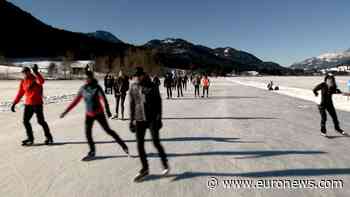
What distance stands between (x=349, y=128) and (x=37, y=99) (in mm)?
8742

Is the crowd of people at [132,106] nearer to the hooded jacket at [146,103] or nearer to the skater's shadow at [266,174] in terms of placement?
the hooded jacket at [146,103]

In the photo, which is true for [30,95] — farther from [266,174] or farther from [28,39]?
[28,39]

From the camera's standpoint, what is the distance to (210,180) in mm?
5160

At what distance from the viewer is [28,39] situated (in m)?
175

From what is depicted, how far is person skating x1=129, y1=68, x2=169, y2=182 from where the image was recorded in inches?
198

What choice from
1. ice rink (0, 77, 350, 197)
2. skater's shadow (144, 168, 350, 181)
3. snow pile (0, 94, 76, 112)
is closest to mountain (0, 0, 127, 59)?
snow pile (0, 94, 76, 112)

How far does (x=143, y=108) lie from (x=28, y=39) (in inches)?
7399

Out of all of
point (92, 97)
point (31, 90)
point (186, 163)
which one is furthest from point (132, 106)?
point (31, 90)

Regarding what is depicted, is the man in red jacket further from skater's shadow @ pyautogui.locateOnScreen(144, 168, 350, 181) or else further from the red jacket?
skater's shadow @ pyautogui.locateOnScreen(144, 168, 350, 181)

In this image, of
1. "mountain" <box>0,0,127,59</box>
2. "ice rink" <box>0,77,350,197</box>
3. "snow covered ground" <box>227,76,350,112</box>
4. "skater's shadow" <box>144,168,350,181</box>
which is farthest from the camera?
"mountain" <box>0,0,127,59</box>

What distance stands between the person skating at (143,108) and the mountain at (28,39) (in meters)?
159

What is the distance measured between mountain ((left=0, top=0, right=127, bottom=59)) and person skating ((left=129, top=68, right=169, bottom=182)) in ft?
523

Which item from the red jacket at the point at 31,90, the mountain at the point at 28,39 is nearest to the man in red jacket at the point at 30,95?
the red jacket at the point at 31,90

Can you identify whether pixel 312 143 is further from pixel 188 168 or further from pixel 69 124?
pixel 69 124
